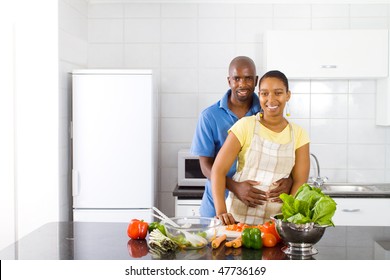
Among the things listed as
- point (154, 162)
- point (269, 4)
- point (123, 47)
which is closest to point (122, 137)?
point (154, 162)

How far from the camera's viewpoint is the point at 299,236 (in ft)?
6.52

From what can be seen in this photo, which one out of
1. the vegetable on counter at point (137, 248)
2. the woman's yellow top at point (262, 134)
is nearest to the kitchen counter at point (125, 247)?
the vegetable on counter at point (137, 248)

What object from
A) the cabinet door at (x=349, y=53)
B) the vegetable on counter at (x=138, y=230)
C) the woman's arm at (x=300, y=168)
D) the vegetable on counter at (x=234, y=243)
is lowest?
the vegetable on counter at (x=234, y=243)

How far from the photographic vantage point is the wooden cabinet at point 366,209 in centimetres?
384

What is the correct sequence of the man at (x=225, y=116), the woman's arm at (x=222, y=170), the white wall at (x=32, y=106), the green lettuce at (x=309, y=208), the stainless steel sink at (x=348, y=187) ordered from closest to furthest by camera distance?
1. the green lettuce at (x=309, y=208)
2. the woman's arm at (x=222, y=170)
3. the man at (x=225, y=116)
4. the white wall at (x=32, y=106)
5. the stainless steel sink at (x=348, y=187)

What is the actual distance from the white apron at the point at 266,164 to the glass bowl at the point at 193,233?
50 cm

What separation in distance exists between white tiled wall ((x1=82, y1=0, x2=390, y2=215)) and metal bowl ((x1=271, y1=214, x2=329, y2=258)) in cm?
244

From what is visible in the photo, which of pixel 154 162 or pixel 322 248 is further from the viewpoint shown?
pixel 154 162

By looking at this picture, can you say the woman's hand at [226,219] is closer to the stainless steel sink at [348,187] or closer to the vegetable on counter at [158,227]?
the vegetable on counter at [158,227]

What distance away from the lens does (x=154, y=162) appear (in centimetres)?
403

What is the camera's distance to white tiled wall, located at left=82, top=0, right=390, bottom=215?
4363mm

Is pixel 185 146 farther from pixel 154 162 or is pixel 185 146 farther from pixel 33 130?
pixel 33 130

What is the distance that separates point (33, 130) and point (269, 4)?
76.6 inches

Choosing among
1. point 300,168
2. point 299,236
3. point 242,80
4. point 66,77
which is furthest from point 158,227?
point 66,77
